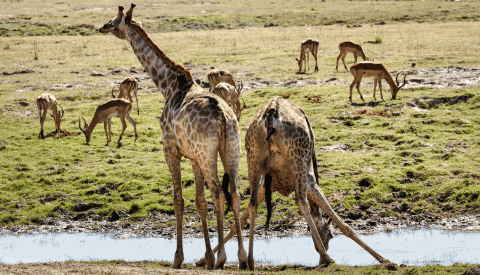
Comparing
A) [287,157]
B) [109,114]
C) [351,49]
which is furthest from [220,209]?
[351,49]

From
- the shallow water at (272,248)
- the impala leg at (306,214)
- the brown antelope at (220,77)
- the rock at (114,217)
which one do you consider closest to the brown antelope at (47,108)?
the brown antelope at (220,77)

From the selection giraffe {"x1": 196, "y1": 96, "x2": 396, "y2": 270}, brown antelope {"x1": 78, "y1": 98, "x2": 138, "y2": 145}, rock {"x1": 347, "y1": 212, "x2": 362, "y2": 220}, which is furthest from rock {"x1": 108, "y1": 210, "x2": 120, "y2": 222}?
brown antelope {"x1": 78, "y1": 98, "x2": 138, "y2": 145}

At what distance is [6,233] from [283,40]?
1069 inches

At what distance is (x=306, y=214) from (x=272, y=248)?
325 cm

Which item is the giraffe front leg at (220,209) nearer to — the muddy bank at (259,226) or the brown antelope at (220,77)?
the muddy bank at (259,226)

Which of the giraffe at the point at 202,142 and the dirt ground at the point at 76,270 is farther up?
the giraffe at the point at 202,142

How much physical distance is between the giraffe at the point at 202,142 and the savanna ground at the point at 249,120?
61.4 inches

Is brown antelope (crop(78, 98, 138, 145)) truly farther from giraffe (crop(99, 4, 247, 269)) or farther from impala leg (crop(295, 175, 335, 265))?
impala leg (crop(295, 175, 335, 265))

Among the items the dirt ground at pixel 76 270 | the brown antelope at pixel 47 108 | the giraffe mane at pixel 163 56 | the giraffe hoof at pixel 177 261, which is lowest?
the giraffe hoof at pixel 177 261

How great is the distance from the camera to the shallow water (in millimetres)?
10719

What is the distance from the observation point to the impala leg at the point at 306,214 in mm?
8984

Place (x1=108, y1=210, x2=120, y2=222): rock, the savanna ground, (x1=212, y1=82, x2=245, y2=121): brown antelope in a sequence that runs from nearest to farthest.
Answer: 1. (x1=108, y1=210, x2=120, y2=222): rock
2. the savanna ground
3. (x1=212, y1=82, x2=245, y2=121): brown antelope

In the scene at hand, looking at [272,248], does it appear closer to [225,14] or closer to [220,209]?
[220,209]

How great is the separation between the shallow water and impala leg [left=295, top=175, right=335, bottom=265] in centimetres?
127
